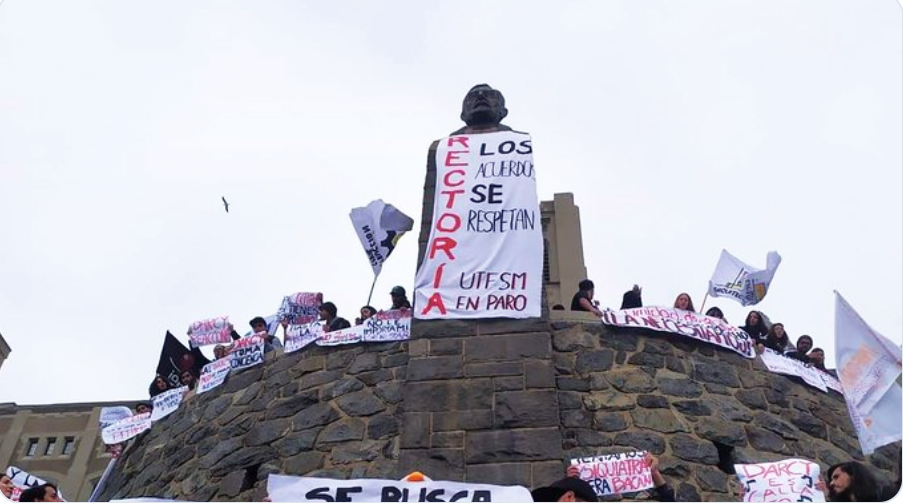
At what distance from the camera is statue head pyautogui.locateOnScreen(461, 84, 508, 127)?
31.7 ft

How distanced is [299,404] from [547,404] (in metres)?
2.40

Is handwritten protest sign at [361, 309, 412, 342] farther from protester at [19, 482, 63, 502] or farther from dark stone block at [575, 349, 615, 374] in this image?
protester at [19, 482, 63, 502]

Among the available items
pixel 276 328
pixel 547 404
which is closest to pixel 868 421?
pixel 547 404

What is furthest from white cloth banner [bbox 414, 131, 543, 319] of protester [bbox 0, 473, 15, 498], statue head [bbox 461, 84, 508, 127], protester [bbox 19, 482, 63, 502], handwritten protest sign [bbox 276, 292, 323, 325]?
protester [bbox 0, 473, 15, 498]

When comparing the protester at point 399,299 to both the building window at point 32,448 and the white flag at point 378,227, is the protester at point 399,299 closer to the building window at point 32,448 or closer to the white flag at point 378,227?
the white flag at point 378,227

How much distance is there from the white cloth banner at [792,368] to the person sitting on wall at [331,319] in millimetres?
4107

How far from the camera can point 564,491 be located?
15.9 feet

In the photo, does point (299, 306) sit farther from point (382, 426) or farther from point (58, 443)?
point (58, 443)

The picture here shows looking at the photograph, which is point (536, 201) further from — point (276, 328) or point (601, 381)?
point (276, 328)

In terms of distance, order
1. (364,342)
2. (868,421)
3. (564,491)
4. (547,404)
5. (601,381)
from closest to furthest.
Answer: (564,491), (868,421), (547,404), (601,381), (364,342)

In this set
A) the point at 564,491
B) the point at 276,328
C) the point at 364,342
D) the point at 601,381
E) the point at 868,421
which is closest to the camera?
the point at 564,491

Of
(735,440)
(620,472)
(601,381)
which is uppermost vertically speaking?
(601,381)

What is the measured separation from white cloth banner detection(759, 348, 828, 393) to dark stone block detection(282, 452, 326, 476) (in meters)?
4.29

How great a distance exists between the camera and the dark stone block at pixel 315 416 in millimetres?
7781
